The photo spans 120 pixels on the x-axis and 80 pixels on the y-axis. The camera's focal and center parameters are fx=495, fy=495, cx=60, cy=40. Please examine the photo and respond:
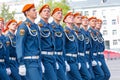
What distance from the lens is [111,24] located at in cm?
8881

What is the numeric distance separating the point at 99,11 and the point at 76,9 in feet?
14.6

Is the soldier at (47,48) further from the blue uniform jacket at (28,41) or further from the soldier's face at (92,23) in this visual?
the soldier's face at (92,23)

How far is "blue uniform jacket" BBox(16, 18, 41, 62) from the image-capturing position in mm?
9320

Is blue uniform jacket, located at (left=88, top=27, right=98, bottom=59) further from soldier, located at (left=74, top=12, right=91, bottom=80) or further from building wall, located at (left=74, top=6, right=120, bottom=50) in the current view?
building wall, located at (left=74, top=6, right=120, bottom=50)

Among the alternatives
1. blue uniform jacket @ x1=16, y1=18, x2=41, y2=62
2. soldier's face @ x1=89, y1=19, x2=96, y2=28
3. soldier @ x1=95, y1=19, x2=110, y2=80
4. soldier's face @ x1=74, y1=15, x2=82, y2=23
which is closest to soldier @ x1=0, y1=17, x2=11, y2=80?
blue uniform jacket @ x1=16, y1=18, x2=41, y2=62

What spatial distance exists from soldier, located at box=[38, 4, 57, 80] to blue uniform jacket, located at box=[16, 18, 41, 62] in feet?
1.90

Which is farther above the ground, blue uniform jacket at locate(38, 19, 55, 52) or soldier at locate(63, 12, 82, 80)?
blue uniform jacket at locate(38, 19, 55, 52)

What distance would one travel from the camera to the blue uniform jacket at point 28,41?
30.6ft

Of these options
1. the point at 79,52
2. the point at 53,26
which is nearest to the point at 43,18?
the point at 53,26

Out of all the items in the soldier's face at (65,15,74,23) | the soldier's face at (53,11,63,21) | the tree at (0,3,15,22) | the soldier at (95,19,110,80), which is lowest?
the tree at (0,3,15,22)

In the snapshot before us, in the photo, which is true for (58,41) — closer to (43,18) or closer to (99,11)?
(43,18)

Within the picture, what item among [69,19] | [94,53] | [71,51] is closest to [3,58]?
[71,51]

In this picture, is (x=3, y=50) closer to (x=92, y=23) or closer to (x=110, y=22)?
(x=92, y=23)

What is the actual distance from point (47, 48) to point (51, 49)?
0.10 metres
